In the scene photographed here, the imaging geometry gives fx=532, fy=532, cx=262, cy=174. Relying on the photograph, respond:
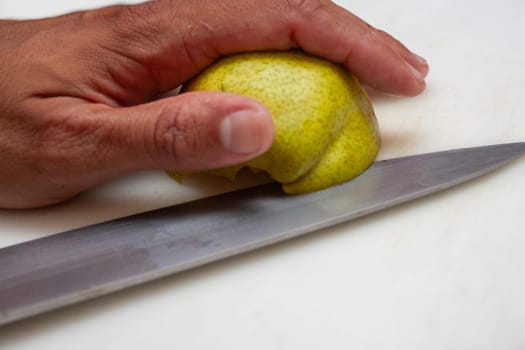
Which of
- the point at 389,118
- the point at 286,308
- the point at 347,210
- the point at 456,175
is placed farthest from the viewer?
the point at 389,118

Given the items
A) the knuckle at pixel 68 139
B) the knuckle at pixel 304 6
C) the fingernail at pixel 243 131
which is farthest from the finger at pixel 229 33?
the fingernail at pixel 243 131

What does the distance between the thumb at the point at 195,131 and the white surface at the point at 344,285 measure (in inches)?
10.8

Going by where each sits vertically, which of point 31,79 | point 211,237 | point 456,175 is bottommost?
point 211,237

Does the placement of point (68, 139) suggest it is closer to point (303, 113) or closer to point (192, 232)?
point (192, 232)

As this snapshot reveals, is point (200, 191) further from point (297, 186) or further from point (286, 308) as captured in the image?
point (286, 308)

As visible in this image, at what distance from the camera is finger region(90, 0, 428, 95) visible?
141 cm

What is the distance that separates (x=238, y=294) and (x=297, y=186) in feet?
1.05

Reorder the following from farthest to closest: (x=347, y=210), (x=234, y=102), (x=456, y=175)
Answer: (x=456, y=175)
(x=347, y=210)
(x=234, y=102)

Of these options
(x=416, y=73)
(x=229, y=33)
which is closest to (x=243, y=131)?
(x=229, y=33)

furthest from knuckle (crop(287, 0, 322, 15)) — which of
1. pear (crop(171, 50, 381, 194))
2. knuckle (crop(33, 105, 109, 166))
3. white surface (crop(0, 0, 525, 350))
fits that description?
knuckle (crop(33, 105, 109, 166))

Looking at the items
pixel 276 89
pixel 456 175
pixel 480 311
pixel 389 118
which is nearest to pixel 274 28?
pixel 276 89

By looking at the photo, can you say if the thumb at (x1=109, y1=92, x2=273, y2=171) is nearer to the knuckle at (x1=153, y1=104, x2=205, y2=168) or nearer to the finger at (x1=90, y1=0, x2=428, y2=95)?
the knuckle at (x1=153, y1=104, x2=205, y2=168)

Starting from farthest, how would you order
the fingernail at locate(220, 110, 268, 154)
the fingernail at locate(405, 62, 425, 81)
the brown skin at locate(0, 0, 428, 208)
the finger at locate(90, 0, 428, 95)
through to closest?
1. the fingernail at locate(405, 62, 425, 81)
2. the finger at locate(90, 0, 428, 95)
3. the brown skin at locate(0, 0, 428, 208)
4. the fingernail at locate(220, 110, 268, 154)

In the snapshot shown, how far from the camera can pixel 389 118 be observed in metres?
1.71
